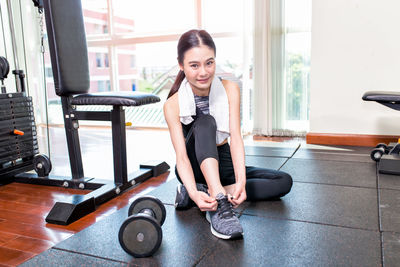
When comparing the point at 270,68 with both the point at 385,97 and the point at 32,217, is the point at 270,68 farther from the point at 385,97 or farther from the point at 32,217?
the point at 32,217

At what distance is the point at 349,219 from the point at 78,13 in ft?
5.68

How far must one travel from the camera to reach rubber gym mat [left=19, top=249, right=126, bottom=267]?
1.19 metres

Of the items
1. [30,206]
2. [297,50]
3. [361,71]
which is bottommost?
[30,206]

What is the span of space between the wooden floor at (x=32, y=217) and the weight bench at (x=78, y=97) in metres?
0.07

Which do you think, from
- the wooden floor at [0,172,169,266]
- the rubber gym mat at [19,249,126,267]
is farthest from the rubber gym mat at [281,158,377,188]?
the rubber gym mat at [19,249,126,267]

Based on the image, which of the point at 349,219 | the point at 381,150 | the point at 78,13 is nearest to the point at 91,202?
the point at 78,13

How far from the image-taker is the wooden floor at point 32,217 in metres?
1.36

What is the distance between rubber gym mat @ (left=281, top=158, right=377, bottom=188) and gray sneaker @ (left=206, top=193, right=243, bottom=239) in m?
0.81

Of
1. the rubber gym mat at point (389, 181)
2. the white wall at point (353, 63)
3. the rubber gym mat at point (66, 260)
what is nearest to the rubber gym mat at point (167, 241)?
the rubber gym mat at point (66, 260)

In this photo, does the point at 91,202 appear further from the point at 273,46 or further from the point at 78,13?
the point at 273,46

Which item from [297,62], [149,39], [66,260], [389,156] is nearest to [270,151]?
[389,156]

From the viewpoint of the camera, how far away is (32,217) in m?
1.70

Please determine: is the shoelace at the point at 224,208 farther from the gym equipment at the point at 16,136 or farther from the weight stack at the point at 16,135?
the weight stack at the point at 16,135

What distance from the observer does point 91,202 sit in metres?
1.72
